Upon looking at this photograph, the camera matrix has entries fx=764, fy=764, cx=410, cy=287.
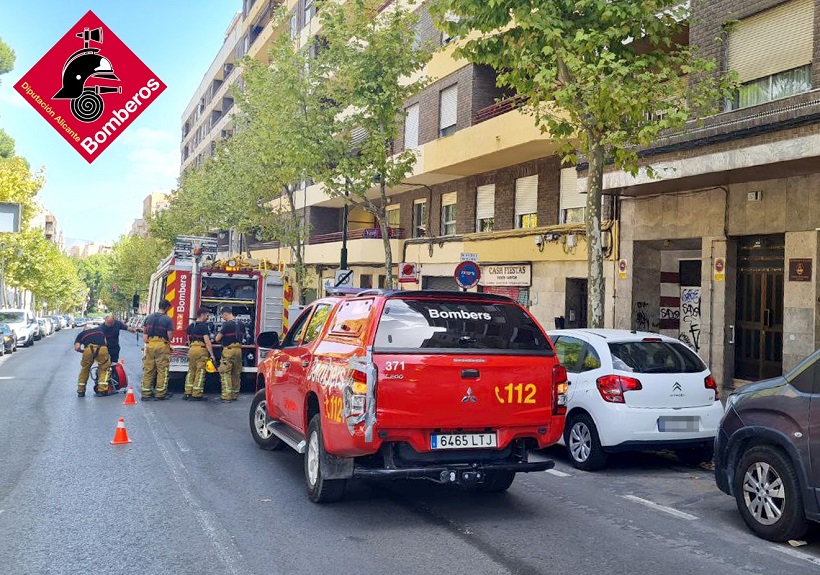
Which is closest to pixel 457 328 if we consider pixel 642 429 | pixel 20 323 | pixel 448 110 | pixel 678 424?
pixel 642 429

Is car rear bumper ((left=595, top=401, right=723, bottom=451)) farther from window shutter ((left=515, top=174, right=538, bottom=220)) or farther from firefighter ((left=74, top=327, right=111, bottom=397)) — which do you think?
window shutter ((left=515, top=174, right=538, bottom=220))

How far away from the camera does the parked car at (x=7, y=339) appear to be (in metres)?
28.5

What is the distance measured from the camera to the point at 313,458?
668 cm

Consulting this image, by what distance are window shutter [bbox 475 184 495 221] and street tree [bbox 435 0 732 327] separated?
30.7 ft

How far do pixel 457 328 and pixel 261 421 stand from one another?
386 cm

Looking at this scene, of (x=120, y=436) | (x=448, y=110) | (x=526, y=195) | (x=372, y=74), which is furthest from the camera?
(x=448, y=110)

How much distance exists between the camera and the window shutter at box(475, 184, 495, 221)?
2148cm

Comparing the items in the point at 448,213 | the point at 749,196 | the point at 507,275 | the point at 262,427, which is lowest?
the point at 262,427

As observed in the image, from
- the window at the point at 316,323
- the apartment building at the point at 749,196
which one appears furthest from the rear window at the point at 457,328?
the apartment building at the point at 749,196

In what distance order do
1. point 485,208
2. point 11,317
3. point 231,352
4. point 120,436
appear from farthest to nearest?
point 11,317 → point 485,208 → point 231,352 → point 120,436

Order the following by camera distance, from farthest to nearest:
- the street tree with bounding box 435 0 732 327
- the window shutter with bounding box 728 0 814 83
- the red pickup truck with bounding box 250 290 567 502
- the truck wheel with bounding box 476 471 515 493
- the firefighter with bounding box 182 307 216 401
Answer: the firefighter with bounding box 182 307 216 401 → the window shutter with bounding box 728 0 814 83 → the street tree with bounding box 435 0 732 327 → the truck wheel with bounding box 476 471 515 493 → the red pickup truck with bounding box 250 290 567 502

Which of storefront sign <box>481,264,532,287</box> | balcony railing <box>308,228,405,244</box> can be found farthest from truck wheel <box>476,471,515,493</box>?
balcony railing <box>308,228,405,244</box>

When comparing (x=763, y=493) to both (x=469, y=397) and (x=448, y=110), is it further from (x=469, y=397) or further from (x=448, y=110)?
(x=448, y=110)

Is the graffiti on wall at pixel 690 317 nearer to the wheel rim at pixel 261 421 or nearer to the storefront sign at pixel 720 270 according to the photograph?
the storefront sign at pixel 720 270
